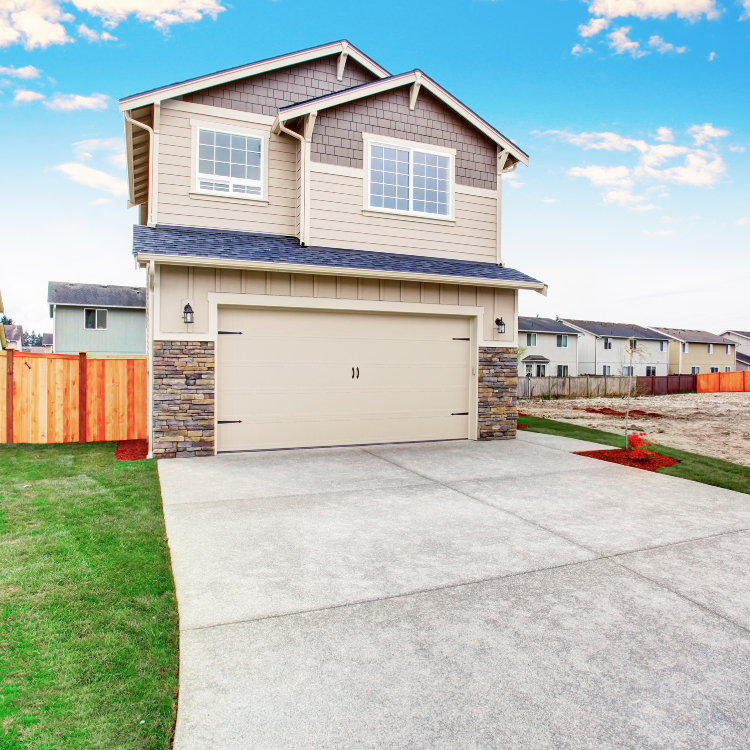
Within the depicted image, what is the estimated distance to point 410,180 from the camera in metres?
10.4

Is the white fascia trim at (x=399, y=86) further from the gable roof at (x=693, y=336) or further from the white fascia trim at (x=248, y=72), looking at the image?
the gable roof at (x=693, y=336)

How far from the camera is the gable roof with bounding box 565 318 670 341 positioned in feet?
155

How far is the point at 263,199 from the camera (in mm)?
9672

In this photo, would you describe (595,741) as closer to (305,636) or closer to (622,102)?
(305,636)

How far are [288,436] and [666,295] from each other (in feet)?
184

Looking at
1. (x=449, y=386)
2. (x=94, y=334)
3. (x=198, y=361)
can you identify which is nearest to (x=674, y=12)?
(x=449, y=386)

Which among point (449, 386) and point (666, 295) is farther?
point (666, 295)

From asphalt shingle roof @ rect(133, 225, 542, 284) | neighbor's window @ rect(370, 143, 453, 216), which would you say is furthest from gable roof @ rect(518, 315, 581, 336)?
asphalt shingle roof @ rect(133, 225, 542, 284)

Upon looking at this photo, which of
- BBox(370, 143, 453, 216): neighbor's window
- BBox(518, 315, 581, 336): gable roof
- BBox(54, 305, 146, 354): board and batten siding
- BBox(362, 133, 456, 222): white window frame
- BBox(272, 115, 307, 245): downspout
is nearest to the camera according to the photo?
BBox(272, 115, 307, 245): downspout

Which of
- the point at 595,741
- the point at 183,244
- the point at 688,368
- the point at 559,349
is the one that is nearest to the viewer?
the point at 595,741

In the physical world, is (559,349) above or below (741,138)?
below

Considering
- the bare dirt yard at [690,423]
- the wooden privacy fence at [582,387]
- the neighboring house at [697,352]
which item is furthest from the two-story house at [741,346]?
the bare dirt yard at [690,423]

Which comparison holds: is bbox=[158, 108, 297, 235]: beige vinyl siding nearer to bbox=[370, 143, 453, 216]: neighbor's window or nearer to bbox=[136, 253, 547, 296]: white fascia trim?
bbox=[136, 253, 547, 296]: white fascia trim

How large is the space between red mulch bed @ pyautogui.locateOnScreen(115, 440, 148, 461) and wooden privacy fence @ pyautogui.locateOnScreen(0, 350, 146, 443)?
1.20 ft
